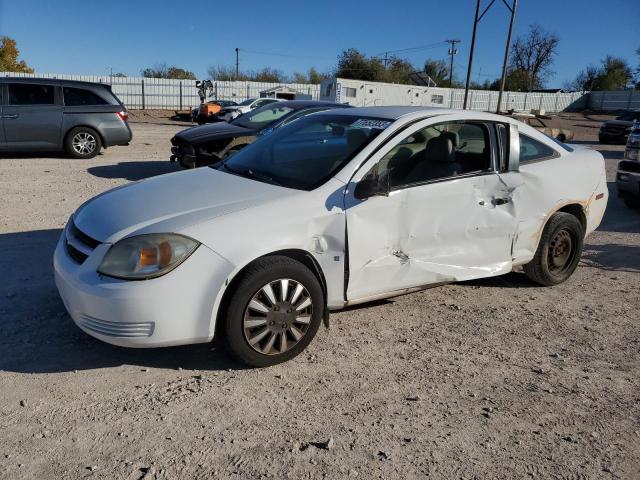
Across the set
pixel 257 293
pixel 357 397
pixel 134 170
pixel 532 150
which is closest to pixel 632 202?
pixel 532 150

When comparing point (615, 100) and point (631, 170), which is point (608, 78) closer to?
point (615, 100)

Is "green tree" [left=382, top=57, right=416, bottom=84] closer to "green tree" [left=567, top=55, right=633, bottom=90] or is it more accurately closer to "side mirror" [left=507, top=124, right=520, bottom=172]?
"green tree" [left=567, top=55, right=633, bottom=90]

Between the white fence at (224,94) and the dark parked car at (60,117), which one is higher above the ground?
the white fence at (224,94)

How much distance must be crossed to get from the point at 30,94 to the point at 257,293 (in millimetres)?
10576

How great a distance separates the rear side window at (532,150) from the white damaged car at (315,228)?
1 centimetres

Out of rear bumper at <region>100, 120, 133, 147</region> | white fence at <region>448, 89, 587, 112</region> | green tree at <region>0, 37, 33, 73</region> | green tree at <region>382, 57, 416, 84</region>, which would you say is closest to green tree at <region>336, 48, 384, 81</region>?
green tree at <region>382, 57, 416, 84</region>

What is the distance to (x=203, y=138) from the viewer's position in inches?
385

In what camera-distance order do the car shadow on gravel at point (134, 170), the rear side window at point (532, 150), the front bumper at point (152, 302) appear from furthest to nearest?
the car shadow on gravel at point (134, 170)
the rear side window at point (532, 150)
the front bumper at point (152, 302)

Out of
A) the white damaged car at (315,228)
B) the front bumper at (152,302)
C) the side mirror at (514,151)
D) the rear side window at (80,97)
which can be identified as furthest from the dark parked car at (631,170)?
the rear side window at (80,97)

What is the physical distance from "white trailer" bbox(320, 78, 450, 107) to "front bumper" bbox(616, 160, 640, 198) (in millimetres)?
23688

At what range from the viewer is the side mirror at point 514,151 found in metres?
4.61

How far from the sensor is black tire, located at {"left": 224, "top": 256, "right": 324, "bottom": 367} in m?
3.31

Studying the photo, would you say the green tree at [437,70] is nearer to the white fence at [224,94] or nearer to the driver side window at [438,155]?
the white fence at [224,94]

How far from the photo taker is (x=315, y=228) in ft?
11.8
